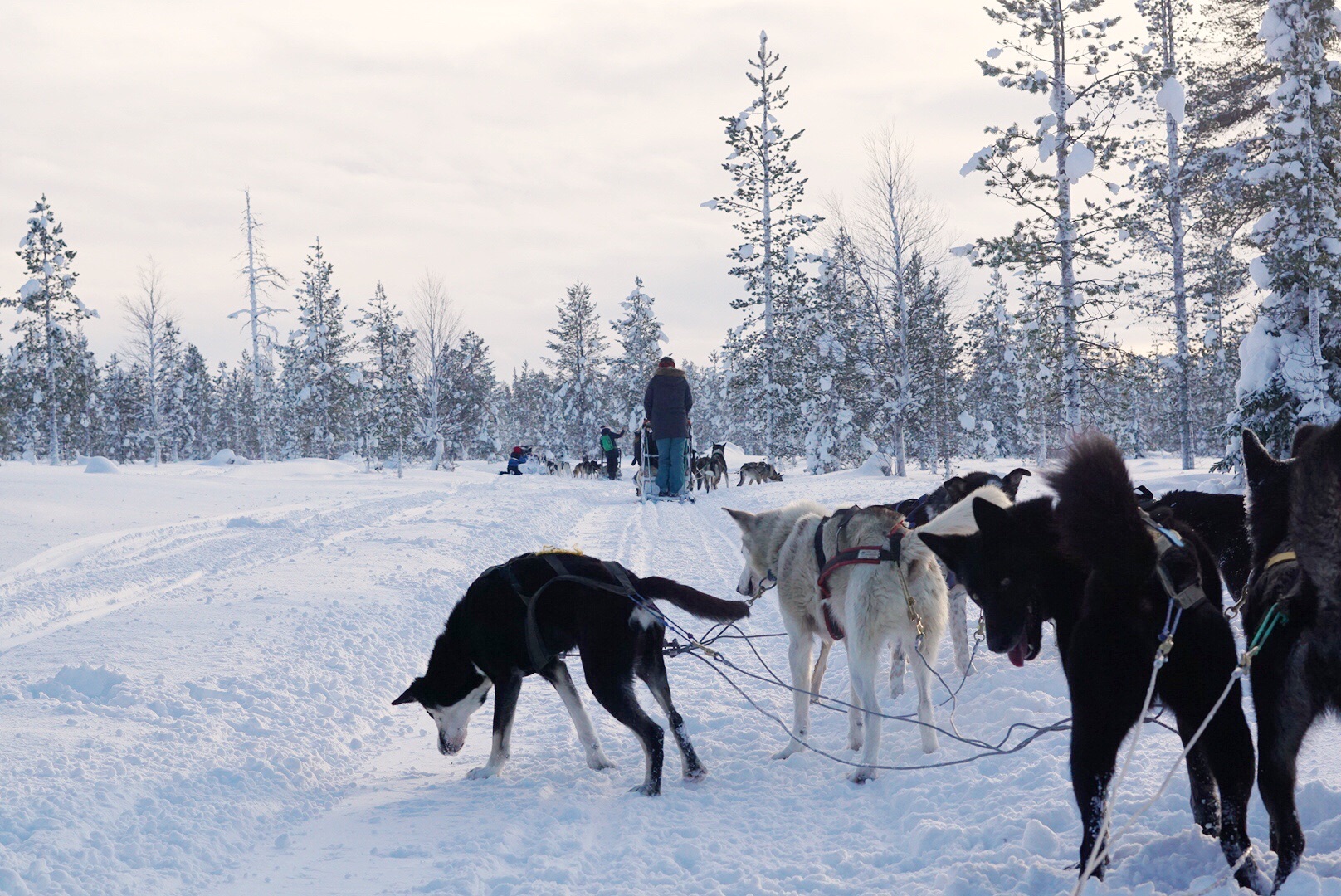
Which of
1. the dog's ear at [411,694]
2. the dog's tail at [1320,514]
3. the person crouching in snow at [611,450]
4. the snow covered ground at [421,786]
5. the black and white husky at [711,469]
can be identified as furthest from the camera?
the person crouching in snow at [611,450]

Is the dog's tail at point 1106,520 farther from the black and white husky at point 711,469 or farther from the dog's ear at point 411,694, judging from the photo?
A: the black and white husky at point 711,469

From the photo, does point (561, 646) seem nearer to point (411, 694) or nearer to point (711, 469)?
point (411, 694)

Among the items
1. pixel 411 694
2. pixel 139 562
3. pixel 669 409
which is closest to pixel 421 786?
pixel 411 694

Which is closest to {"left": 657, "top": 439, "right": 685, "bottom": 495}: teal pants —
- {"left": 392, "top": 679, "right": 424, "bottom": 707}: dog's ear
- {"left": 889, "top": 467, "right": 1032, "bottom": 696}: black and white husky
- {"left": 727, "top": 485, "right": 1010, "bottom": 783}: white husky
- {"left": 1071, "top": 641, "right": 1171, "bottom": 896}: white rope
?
{"left": 889, "top": 467, "right": 1032, "bottom": 696}: black and white husky

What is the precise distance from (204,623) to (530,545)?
18.3 feet

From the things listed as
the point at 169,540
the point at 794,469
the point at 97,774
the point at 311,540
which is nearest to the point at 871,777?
the point at 97,774

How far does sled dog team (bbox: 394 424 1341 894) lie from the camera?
2426mm

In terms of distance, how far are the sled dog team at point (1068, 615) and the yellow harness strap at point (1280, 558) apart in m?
0.01

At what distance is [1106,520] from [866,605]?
175 centimetres

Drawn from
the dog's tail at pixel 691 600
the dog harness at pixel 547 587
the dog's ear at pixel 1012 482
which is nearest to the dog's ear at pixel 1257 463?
the dog's tail at pixel 691 600

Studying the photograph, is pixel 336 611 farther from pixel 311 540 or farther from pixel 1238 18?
pixel 1238 18

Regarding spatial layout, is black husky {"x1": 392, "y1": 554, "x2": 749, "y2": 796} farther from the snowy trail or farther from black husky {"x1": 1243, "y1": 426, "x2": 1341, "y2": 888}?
the snowy trail

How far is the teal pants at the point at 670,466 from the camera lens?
17.6 meters

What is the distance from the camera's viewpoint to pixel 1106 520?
261 centimetres
